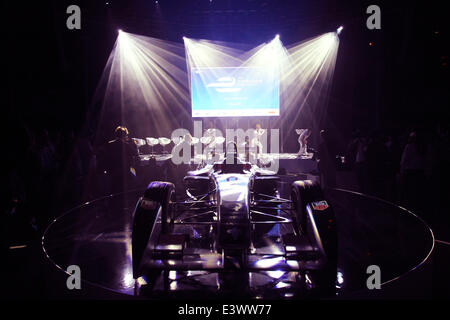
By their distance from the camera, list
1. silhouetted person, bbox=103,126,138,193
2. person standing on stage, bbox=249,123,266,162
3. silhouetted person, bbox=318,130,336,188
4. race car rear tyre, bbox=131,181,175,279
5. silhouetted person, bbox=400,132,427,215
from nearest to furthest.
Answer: race car rear tyre, bbox=131,181,175,279 → silhouetted person, bbox=103,126,138,193 → silhouetted person, bbox=400,132,427,215 → silhouetted person, bbox=318,130,336,188 → person standing on stage, bbox=249,123,266,162

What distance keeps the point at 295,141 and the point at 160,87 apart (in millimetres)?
6233

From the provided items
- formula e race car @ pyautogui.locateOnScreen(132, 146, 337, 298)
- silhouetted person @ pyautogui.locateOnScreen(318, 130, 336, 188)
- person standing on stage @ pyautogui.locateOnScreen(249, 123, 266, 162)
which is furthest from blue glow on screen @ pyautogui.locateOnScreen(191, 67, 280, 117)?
formula e race car @ pyautogui.locateOnScreen(132, 146, 337, 298)

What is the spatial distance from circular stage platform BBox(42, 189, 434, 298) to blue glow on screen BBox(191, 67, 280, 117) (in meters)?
5.70

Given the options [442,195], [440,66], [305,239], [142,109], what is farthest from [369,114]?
[305,239]

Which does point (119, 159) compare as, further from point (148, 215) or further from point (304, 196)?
point (304, 196)

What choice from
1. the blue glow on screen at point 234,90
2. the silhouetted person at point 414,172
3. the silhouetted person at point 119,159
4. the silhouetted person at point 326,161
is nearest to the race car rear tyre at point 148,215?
the silhouetted person at point 119,159

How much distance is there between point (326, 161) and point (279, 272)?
414cm

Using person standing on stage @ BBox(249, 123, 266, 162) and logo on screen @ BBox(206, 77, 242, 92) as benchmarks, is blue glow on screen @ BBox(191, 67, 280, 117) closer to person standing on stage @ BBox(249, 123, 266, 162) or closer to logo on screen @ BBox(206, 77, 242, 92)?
logo on screen @ BBox(206, 77, 242, 92)

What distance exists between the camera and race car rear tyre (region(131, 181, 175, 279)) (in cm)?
276

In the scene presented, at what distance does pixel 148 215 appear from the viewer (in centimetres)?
294

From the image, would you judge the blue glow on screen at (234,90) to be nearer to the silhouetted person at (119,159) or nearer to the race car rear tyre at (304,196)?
the silhouetted person at (119,159)

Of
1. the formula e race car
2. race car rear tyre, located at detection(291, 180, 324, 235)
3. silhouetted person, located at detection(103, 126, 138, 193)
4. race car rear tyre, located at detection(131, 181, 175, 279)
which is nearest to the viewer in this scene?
the formula e race car

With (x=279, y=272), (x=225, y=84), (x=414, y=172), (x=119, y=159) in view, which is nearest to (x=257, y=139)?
(x=225, y=84)
